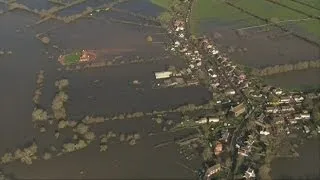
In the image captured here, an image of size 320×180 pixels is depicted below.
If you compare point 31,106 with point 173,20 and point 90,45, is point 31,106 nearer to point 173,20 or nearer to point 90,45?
point 90,45

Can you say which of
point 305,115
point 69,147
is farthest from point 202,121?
point 69,147

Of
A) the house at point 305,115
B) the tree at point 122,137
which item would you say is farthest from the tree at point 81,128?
the house at point 305,115

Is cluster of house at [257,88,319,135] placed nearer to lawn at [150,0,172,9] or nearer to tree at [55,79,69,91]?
tree at [55,79,69,91]

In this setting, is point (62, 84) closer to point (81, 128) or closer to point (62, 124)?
point (62, 124)

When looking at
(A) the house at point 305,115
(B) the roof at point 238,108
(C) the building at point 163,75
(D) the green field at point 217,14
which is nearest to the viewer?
(A) the house at point 305,115

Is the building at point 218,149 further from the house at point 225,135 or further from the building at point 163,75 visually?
the building at point 163,75

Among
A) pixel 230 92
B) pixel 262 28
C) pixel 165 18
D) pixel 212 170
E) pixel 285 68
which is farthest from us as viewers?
pixel 165 18
